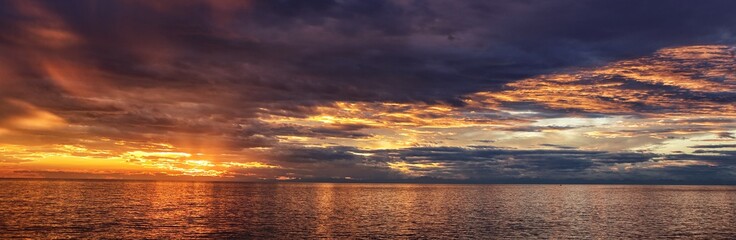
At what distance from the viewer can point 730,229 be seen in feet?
349

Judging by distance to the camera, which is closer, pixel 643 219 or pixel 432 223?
pixel 432 223

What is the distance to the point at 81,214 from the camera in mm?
124750

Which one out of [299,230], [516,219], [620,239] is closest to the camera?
[620,239]

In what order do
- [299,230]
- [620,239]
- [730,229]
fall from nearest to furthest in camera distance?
[620,239] → [299,230] → [730,229]

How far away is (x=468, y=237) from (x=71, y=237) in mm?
58571

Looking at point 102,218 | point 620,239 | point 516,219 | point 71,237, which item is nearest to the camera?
point 71,237

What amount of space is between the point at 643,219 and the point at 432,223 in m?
50.2

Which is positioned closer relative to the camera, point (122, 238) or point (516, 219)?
point (122, 238)

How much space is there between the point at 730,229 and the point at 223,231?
8996 centimetres

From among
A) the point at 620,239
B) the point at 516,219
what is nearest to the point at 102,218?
the point at 516,219

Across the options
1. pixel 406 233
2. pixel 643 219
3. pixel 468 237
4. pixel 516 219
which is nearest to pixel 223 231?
pixel 406 233

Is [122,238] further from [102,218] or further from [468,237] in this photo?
[468,237]

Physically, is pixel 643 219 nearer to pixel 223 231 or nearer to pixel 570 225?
pixel 570 225

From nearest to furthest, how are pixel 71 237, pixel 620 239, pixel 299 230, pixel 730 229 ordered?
pixel 71 237 → pixel 620 239 → pixel 299 230 → pixel 730 229
